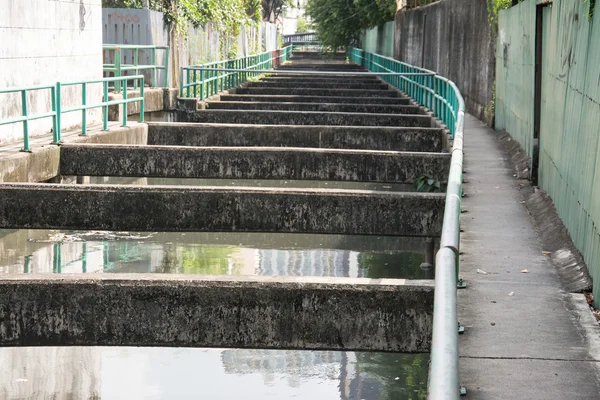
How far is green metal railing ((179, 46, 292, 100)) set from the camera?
974 inches

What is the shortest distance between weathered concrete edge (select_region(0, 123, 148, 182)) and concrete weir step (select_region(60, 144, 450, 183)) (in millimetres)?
670

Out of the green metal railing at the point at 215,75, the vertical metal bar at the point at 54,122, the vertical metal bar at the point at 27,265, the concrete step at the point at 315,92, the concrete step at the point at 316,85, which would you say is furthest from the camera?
the concrete step at the point at 316,85

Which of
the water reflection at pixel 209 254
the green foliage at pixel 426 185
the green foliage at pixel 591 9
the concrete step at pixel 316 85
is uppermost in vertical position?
the green foliage at pixel 591 9

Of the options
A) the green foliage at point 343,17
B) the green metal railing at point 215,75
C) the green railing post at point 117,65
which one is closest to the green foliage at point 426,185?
the green railing post at point 117,65

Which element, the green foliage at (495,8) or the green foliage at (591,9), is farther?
the green foliage at (495,8)

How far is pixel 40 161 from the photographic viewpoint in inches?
520

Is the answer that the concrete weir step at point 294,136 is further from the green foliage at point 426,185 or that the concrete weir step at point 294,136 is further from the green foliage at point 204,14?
the green foliage at point 204,14

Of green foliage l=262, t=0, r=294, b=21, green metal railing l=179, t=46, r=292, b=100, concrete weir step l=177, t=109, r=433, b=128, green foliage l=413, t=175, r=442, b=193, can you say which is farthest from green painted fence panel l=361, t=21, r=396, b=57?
green foliage l=413, t=175, r=442, b=193

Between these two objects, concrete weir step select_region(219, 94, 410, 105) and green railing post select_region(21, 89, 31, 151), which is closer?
green railing post select_region(21, 89, 31, 151)

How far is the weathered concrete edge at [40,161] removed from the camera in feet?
39.6

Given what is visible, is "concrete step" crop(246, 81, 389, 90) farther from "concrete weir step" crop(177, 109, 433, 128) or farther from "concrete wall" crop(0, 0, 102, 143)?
"concrete wall" crop(0, 0, 102, 143)

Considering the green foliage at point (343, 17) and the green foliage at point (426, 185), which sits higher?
the green foliage at point (343, 17)

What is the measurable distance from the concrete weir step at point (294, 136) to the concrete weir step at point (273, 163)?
3.82 meters

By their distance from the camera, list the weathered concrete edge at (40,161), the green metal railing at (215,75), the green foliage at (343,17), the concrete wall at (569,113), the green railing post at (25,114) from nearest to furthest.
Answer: the concrete wall at (569,113), the weathered concrete edge at (40,161), the green railing post at (25,114), the green metal railing at (215,75), the green foliage at (343,17)
